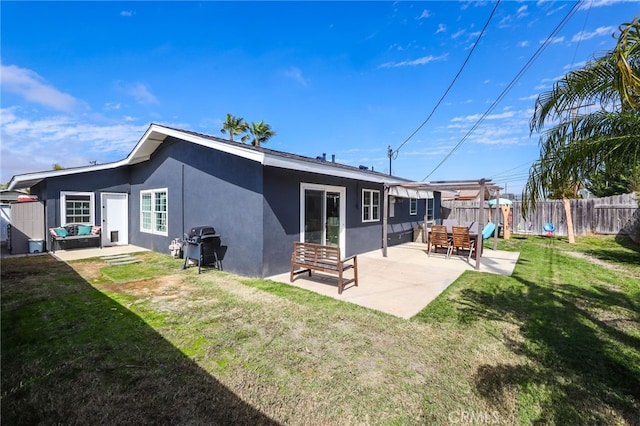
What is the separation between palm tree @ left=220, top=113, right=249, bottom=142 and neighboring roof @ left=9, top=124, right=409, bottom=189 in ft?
48.4

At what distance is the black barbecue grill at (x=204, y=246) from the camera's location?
696cm

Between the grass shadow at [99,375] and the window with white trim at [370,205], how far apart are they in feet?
24.9

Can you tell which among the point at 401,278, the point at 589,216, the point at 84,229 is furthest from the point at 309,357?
the point at 589,216

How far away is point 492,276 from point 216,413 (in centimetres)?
678

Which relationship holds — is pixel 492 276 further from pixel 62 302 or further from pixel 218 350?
pixel 62 302

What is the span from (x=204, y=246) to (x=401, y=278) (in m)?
5.01

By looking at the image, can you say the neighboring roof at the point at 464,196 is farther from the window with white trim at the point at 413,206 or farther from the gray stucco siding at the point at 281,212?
the gray stucco siding at the point at 281,212

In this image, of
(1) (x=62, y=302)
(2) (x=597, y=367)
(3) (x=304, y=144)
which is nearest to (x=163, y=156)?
(1) (x=62, y=302)

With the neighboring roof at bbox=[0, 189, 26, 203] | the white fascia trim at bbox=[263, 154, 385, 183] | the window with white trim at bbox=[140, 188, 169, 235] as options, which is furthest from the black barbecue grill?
the neighboring roof at bbox=[0, 189, 26, 203]

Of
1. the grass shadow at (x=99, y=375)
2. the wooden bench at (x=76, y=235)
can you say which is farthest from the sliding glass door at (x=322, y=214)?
the wooden bench at (x=76, y=235)

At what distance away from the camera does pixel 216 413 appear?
7.28ft

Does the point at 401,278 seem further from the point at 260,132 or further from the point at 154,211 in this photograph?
the point at 260,132

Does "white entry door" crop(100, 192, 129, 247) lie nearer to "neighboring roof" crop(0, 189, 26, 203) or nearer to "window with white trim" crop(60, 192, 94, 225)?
"window with white trim" crop(60, 192, 94, 225)

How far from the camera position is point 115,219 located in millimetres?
11344
